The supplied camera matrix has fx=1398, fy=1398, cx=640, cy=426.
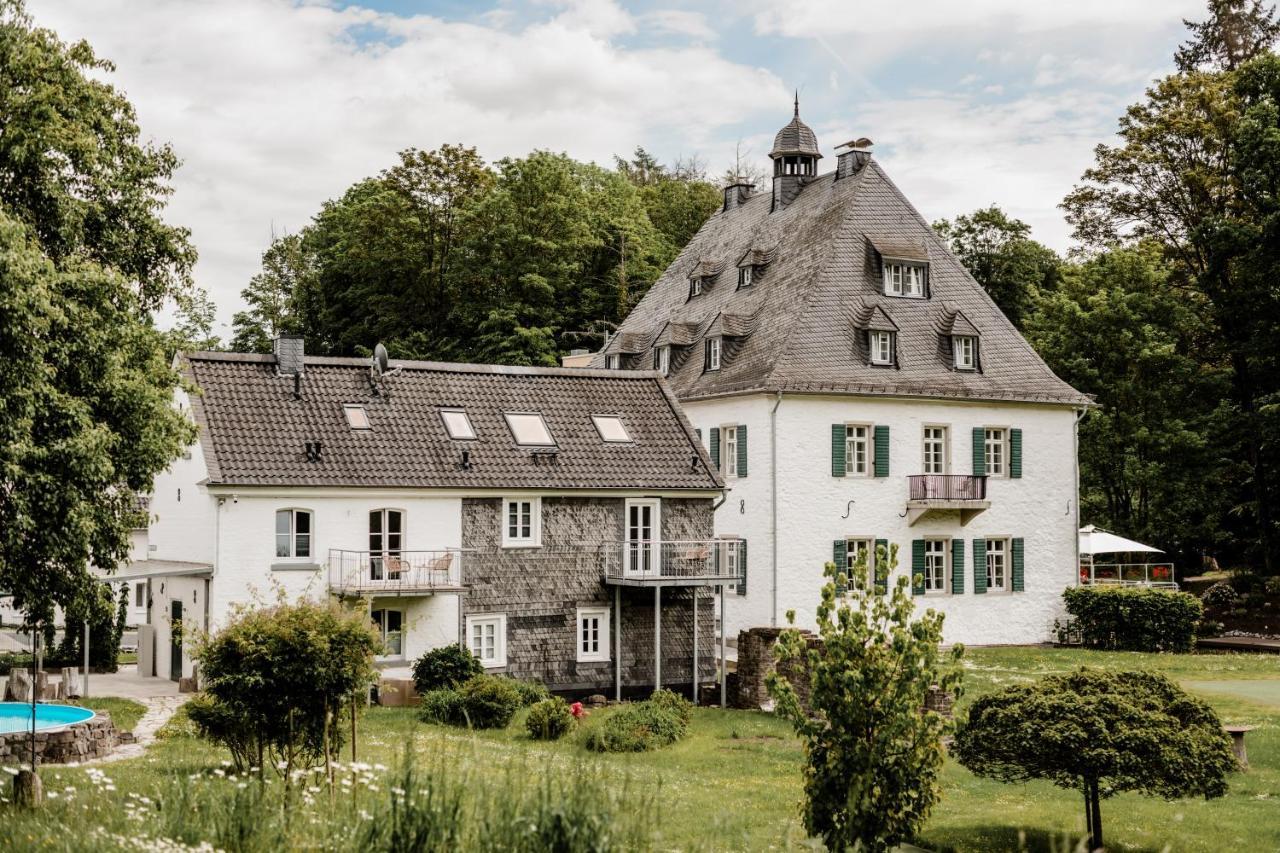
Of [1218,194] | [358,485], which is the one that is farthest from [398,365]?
[1218,194]

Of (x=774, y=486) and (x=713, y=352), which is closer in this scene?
(x=774, y=486)

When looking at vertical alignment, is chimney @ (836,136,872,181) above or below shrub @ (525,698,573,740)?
above

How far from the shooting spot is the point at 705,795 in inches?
687

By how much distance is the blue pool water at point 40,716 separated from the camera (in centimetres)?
2017

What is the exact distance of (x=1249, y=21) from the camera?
49.3 meters

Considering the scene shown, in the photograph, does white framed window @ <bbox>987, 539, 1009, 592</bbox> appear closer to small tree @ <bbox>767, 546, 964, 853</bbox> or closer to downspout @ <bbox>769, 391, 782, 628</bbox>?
downspout @ <bbox>769, 391, 782, 628</bbox>

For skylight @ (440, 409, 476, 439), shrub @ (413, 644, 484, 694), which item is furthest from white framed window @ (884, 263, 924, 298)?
shrub @ (413, 644, 484, 694)

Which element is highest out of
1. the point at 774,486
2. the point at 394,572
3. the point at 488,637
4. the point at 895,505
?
the point at 774,486

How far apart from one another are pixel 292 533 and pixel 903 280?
19538 mm

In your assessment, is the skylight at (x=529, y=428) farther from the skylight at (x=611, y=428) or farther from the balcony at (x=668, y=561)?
the balcony at (x=668, y=561)

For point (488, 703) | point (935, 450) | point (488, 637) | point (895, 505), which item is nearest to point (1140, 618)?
point (935, 450)

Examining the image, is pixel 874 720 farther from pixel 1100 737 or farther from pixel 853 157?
pixel 853 157

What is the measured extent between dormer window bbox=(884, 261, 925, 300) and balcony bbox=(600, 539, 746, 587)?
11.7 meters

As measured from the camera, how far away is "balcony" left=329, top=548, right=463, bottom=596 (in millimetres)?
27250
